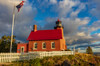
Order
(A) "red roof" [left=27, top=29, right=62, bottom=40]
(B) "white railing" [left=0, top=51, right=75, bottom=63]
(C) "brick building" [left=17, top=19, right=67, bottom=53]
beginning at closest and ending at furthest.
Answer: (B) "white railing" [left=0, top=51, right=75, bottom=63], (C) "brick building" [left=17, top=19, right=67, bottom=53], (A) "red roof" [left=27, top=29, right=62, bottom=40]

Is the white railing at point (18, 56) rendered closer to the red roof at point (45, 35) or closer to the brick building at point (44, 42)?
the brick building at point (44, 42)

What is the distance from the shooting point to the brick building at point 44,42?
27436 millimetres

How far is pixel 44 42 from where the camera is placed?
92.3ft

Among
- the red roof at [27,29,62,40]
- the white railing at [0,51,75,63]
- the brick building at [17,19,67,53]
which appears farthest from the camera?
the red roof at [27,29,62,40]

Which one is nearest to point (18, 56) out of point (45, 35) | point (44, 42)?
point (44, 42)

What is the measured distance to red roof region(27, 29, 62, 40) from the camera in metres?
28.2

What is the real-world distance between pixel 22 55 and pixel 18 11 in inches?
497

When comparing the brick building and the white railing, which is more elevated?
the brick building

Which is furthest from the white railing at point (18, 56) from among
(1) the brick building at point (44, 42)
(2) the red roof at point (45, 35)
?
(2) the red roof at point (45, 35)

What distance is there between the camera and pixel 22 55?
18.1m

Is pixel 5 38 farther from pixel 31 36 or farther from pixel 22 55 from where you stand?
pixel 22 55

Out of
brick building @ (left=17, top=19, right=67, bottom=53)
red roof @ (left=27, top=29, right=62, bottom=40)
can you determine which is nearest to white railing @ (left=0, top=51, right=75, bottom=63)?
brick building @ (left=17, top=19, right=67, bottom=53)

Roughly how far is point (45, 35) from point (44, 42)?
248 cm

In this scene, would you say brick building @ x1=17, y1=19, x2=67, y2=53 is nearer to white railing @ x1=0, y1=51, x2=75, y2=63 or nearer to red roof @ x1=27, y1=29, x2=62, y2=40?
red roof @ x1=27, y1=29, x2=62, y2=40
